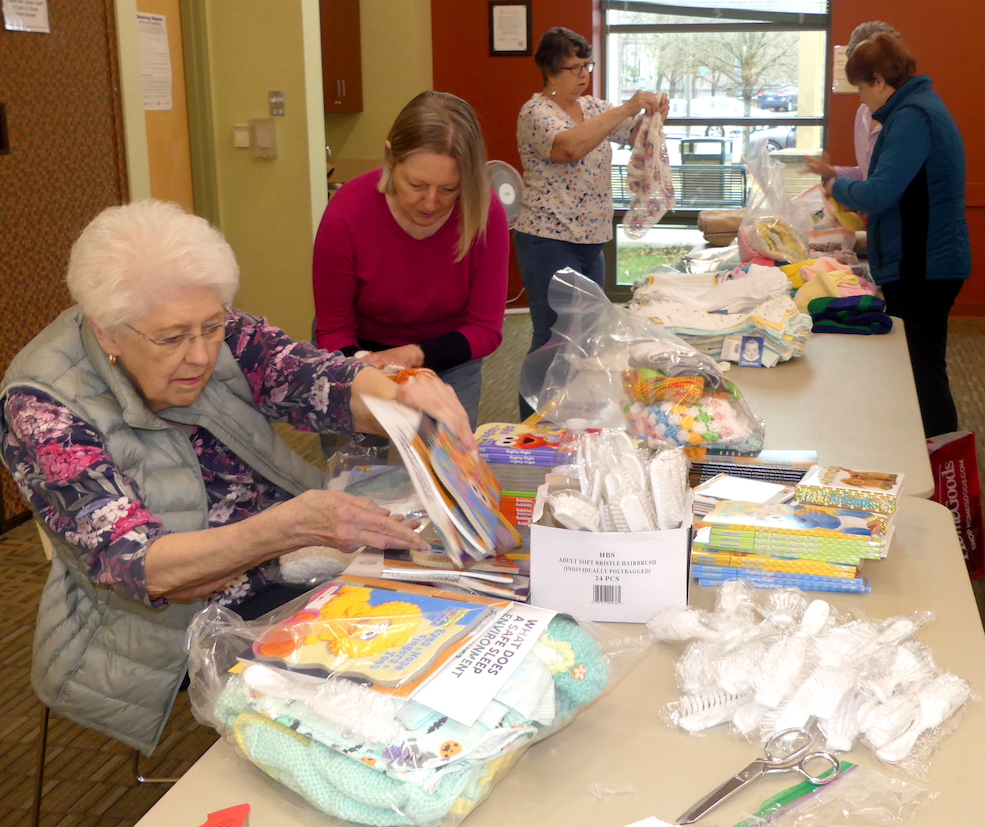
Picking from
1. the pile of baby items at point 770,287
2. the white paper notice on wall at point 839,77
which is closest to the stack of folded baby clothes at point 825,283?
the pile of baby items at point 770,287

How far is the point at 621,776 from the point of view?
103 centimetres

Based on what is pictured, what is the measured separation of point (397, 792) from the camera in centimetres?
92

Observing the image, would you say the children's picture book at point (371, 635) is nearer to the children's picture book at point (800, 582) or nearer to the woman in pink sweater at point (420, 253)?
the children's picture book at point (800, 582)

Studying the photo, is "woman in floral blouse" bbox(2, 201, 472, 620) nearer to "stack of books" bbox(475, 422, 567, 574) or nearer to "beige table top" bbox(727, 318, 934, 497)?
"stack of books" bbox(475, 422, 567, 574)

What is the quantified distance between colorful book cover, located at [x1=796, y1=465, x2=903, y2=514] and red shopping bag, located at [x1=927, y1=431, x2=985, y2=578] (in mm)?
1183

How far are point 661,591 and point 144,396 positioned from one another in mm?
848

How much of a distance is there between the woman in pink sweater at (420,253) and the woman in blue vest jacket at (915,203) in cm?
158

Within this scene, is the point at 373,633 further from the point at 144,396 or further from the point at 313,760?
the point at 144,396

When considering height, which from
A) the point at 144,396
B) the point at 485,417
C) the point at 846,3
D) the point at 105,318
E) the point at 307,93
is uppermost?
the point at 846,3

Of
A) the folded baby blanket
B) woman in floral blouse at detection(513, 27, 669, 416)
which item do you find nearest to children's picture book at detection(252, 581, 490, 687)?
the folded baby blanket

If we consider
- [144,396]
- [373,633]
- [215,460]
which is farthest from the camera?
[215,460]

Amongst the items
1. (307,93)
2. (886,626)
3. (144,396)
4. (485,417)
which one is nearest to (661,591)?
(886,626)

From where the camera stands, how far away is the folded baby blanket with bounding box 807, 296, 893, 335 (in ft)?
9.91

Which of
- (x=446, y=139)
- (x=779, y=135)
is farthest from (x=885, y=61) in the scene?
(x=779, y=135)
